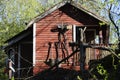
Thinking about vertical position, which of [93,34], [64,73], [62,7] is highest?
[62,7]

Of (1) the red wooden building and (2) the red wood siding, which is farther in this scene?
(2) the red wood siding

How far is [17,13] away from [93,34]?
26541 millimetres

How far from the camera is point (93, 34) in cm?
2723

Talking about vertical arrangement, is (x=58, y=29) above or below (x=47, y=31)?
above

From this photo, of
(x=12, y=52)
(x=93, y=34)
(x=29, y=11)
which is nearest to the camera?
(x=93, y=34)

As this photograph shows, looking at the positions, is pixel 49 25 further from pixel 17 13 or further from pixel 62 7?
pixel 17 13

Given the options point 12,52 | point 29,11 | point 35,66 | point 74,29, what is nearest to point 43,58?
point 35,66

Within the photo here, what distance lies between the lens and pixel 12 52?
104ft

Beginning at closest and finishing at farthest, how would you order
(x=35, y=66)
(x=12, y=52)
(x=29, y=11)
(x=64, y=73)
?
(x=64, y=73) < (x=35, y=66) < (x=12, y=52) < (x=29, y=11)

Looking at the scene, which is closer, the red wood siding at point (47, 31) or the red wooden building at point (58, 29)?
the red wooden building at point (58, 29)

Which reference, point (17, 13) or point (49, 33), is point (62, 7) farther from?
point (17, 13)

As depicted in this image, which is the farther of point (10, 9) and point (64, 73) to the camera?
point (10, 9)

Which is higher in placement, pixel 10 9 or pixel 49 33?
pixel 10 9

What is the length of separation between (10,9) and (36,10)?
11.7 ft
